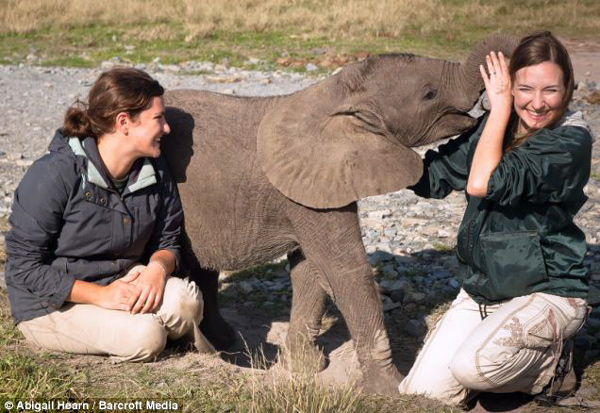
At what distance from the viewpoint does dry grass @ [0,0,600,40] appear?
24.4m

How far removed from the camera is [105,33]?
2491 cm

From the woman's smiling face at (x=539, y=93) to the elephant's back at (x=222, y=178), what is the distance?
1.74 m

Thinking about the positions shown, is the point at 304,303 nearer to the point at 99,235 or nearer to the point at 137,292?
the point at 137,292

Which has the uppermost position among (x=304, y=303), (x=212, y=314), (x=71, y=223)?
(x=71, y=223)

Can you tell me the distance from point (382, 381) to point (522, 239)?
4.93ft

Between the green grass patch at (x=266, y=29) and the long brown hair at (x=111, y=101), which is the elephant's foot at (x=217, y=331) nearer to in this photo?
the long brown hair at (x=111, y=101)

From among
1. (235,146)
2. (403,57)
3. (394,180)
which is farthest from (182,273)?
(403,57)

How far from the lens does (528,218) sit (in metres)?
5.36

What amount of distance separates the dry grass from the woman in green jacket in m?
18.3

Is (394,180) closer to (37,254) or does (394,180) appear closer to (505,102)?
(505,102)

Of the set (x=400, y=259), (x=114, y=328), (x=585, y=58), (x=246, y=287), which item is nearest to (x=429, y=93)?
(x=114, y=328)

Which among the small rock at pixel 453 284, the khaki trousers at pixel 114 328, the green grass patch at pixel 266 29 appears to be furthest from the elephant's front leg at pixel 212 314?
the green grass patch at pixel 266 29

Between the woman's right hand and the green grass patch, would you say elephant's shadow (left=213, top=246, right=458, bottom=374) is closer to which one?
the woman's right hand

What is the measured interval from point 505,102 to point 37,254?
301 centimetres
